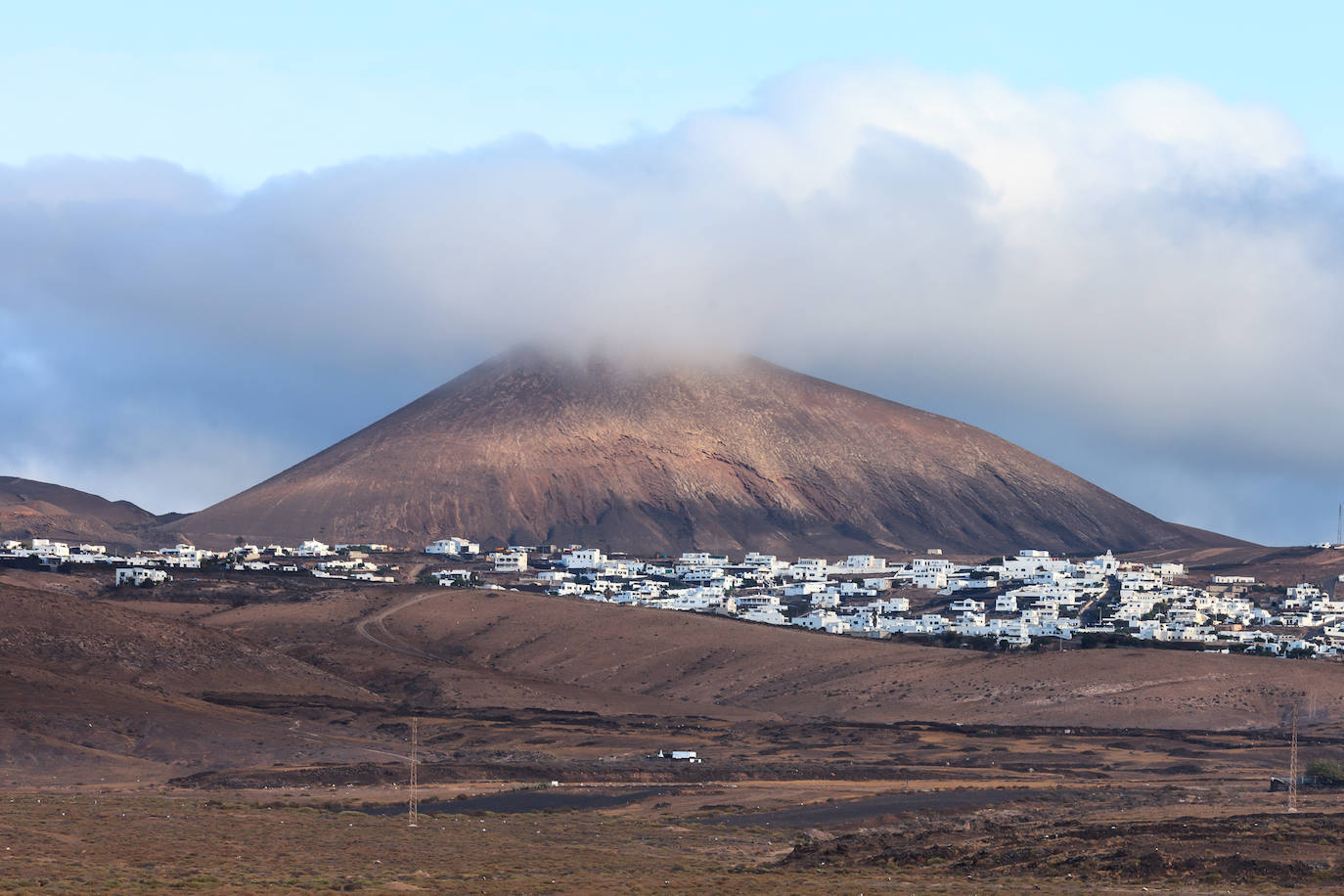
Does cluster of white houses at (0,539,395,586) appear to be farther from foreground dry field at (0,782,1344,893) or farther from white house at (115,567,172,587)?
foreground dry field at (0,782,1344,893)

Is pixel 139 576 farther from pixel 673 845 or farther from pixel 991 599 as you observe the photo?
pixel 673 845

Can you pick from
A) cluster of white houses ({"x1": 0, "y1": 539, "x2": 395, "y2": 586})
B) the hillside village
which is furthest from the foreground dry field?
cluster of white houses ({"x1": 0, "y1": 539, "x2": 395, "y2": 586})

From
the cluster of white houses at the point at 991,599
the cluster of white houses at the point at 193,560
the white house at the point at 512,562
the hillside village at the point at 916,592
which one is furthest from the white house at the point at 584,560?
the cluster of white houses at the point at 193,560

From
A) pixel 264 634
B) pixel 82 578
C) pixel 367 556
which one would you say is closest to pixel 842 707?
pixel 264 634

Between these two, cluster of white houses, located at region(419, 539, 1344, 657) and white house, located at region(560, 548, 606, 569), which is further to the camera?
white house, located at region(560, 548, 606, 569)

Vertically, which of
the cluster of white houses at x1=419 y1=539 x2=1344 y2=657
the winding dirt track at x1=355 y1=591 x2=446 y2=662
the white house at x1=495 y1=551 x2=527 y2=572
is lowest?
the winding dirt track at x1=355 y1=591 x2=446 y2=662

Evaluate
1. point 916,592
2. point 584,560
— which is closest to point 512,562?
point 584,560

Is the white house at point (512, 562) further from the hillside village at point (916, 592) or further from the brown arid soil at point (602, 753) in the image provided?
the brown arid soil at point (602, 753)
